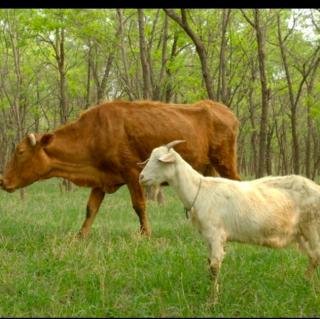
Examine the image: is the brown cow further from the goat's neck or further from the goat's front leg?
the goat's front leg

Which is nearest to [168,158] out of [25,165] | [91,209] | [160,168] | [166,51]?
[160,168]

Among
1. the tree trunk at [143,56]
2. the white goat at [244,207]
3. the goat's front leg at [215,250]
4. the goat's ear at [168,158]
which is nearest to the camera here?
the goat's front leg at [215,250]

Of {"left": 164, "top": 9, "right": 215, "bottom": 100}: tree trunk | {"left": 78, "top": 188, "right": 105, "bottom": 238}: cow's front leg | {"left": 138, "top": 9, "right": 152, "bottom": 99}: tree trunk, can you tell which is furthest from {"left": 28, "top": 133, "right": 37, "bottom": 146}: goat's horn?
{"left": 138, "top": 9, "right": 152, "bottom": 99}: tree trunk

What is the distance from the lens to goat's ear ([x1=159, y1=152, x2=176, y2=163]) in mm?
5189

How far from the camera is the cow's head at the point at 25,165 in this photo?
8273 mm

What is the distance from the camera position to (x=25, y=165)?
830 centimetres

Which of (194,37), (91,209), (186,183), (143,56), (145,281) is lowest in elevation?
(145,281)

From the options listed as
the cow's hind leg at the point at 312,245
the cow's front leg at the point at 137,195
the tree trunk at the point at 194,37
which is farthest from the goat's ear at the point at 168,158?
the tree trunk at the point at 194,37

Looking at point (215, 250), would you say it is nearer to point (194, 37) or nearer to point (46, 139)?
point (46, 139)

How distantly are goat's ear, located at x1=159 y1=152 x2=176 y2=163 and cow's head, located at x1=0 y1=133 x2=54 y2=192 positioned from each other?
356 centimetres

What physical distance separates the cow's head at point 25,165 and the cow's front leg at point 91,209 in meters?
0.92

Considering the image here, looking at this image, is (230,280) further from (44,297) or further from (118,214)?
(118,214)

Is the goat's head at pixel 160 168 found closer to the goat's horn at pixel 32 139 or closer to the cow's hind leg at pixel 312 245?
the cow's hind leg at pixel 312 245

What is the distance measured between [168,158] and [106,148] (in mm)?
3320
